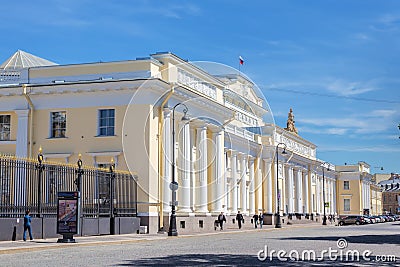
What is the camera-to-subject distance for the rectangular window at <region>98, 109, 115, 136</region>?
41.8 metres

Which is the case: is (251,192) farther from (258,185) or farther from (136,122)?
(136,122)

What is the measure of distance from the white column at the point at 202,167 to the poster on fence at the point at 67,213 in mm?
21709

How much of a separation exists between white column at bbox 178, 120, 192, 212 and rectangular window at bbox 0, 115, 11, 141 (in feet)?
38.4

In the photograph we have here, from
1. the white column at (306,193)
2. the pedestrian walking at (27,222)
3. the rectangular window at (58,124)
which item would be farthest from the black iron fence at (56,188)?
the white column at (306,193)

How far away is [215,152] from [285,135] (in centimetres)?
3706

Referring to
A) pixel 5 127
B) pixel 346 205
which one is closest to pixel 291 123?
pixel 346 205

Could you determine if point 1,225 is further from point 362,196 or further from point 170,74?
point 362,196

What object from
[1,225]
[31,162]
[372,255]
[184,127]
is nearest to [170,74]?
[184,127]

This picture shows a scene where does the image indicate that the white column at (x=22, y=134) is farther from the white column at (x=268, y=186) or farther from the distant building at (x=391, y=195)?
the distant building at (x=391, y=195)

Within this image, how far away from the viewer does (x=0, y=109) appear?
1709 inches

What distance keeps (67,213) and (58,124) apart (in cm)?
1621

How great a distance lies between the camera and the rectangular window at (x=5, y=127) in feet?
142

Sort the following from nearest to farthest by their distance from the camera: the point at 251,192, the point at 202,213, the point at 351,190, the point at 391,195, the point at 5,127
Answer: the point at 5,127 → the point at 202,213 → the point at 251,192 → the point at 351,190 → the point at 391,195

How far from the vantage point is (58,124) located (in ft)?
141
